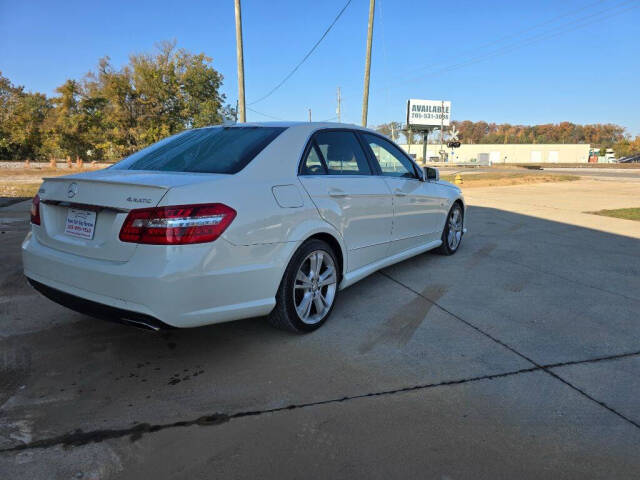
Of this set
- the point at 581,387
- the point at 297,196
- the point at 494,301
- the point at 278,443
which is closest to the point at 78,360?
the point at 278,443

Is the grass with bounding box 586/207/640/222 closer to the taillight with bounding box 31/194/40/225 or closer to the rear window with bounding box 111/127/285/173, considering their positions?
the rear window with bounding box 111/127/285/173

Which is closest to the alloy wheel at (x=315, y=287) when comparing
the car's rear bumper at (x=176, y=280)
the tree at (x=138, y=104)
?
the car's rear bumper at (x=176, y=280)

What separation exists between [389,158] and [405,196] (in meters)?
0.44

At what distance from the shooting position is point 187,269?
8.07 feet

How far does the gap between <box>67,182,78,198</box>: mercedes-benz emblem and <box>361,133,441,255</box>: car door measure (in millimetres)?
2533

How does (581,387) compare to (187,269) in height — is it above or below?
below

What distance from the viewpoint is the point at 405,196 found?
15.0 feet

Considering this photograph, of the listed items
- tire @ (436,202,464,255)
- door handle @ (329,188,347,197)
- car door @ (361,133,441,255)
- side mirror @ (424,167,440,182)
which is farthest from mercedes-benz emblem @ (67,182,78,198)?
tire @ (436,202,464,255)

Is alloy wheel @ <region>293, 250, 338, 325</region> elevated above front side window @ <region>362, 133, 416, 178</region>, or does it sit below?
below

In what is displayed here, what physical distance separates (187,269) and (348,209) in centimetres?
159

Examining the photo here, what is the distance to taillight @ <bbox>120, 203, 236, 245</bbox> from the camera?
7.95ft

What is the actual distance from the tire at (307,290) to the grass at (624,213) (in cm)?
851

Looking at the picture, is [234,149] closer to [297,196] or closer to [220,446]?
[297,196]

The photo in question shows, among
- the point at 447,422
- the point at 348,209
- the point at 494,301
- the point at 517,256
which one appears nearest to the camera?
the point at 447,422
